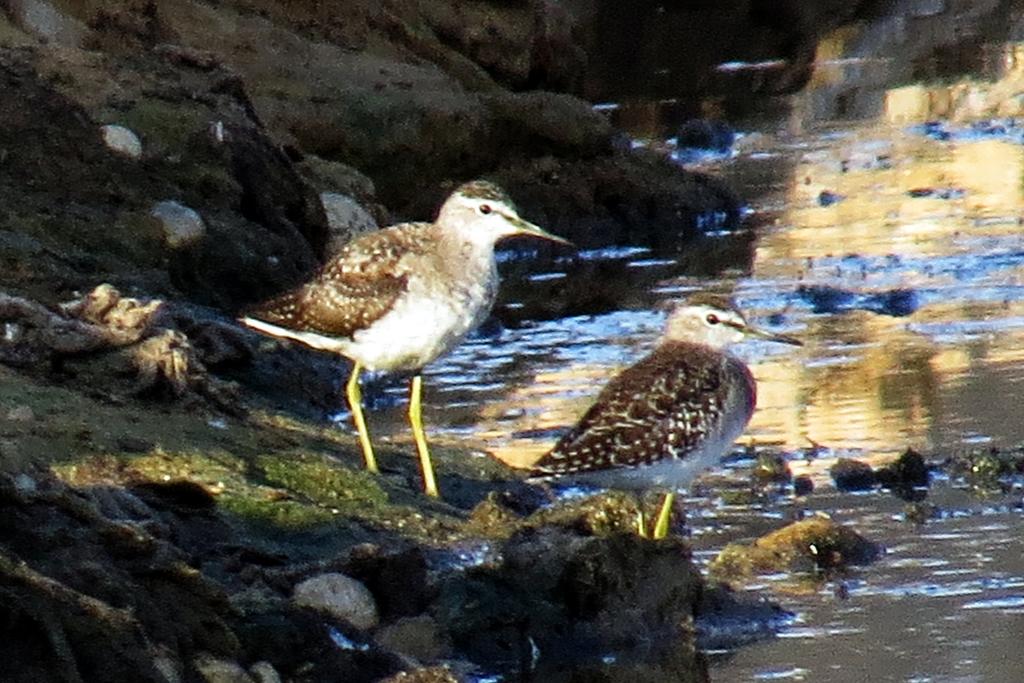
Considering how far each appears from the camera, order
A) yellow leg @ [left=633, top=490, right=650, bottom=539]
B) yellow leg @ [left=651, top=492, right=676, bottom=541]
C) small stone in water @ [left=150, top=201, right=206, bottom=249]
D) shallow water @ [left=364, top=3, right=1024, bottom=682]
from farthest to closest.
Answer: small stone in water @ [left=150, top=201, right=206, bottom=249]
yellow leg @ [left=651, top=492, right=676, bottom=541]
yellow leg @ [left=633, top=490, right=650, bottom=539]
shallow water @ [left=364, top=3, right=1024, bottom=682]

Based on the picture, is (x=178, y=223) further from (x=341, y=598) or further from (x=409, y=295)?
(x=341, y=598)

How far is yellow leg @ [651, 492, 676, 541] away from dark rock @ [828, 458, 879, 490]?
106 cm

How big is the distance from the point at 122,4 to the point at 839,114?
25.8 feet

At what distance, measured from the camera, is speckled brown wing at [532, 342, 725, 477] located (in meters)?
8.87

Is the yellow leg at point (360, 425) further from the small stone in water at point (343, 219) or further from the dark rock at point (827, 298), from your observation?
the dark rock at point (827, 298)


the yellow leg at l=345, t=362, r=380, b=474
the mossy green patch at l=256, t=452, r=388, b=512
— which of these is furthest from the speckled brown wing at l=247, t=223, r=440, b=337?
the mossy green patch at l=256, t=452, r=388, b=512

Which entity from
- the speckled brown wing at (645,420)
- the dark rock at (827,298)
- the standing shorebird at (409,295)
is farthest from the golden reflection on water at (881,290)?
the speckled brown wing at (645,420)

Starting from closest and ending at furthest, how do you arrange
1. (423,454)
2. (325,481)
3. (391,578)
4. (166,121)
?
(391,578), (325,481), (423,454), (166,121)

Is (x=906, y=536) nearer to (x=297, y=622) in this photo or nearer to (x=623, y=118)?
(x=297, y=622)

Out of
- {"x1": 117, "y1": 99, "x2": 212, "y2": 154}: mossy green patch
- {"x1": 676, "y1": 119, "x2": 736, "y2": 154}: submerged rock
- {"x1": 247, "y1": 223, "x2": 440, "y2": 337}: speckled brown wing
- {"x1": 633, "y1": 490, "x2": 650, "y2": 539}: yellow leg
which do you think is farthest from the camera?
{"x1": 676, "y1": 119, "x2": 736, "y2": 154}: submerged rock

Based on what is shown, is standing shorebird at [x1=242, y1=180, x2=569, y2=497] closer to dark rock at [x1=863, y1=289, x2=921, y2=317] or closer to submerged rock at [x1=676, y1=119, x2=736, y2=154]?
dark rock at [x1=863, y1=289, x2=921, y2=317]

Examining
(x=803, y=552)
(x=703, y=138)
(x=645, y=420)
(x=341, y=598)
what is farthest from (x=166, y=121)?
(x=703, y=138)

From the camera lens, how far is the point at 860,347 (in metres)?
13.0

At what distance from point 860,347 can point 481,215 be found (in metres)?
3.51
